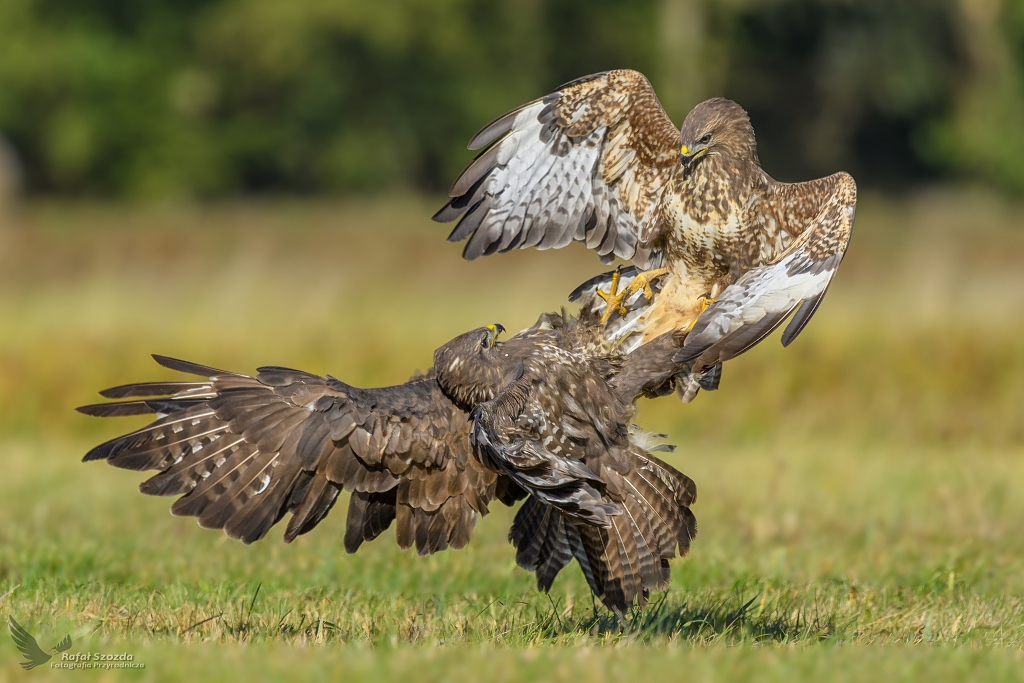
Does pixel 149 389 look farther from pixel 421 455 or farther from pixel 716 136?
pixel 716 136

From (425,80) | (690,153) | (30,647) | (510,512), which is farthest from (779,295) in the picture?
(425,80)

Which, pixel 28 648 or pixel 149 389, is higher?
pixel 149 389

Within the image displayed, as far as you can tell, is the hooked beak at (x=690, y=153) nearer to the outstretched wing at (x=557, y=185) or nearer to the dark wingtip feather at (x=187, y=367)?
the outstretched wing at (x=557, y=185)

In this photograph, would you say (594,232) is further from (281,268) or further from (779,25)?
(779,25)

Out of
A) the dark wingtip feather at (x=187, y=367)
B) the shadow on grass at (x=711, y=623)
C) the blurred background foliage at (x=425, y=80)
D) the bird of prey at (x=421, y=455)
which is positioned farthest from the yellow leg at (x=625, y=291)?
the blurred background foliage at (x=425, y=80)

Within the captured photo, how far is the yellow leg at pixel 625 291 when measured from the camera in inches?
213

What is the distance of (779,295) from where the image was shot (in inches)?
193

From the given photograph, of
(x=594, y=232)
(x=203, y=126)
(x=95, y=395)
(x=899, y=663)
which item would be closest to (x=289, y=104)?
(x=203, y=126)

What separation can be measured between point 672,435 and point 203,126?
818 inches

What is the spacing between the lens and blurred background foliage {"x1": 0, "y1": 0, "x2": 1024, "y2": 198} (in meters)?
27.5

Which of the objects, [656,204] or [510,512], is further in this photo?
[510,512]

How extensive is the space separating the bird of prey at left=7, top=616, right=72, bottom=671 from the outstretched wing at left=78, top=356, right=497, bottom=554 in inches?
28.9

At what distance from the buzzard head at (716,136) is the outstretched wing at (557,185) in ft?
0.77

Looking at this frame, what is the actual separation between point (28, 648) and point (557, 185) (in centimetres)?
287
